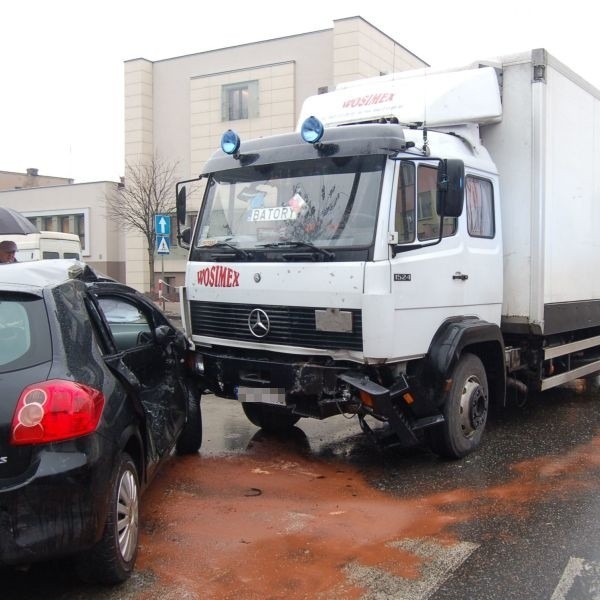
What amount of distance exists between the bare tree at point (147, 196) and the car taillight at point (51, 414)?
71.3ft

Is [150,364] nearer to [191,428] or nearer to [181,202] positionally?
[191,428]

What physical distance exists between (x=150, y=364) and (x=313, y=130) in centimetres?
222

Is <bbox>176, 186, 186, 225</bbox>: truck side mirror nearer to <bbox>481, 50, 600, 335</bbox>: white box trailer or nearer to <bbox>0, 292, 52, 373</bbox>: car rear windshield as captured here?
<bbox>481, 50, 600, 335</bbox>: white box trailer

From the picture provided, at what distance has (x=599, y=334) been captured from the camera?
862 cm

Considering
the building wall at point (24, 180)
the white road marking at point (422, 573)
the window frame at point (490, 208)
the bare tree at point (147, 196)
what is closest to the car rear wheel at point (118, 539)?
the white road marking at point (422, 573)

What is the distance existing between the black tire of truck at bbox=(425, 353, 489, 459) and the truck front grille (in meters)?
1.09

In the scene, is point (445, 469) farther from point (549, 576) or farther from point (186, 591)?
point (186, 591)

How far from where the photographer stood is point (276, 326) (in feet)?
18.0

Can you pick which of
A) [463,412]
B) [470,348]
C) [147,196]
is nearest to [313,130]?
[470,348]

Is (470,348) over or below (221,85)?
below

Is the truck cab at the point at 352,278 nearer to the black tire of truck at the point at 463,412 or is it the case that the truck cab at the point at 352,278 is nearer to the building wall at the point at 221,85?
the black tire of truck at the point at 463,412

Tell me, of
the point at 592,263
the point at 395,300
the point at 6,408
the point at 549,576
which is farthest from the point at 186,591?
the point at 592,263

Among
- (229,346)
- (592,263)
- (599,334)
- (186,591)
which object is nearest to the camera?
(186,591)

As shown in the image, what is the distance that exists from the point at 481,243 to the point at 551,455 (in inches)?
78.7
